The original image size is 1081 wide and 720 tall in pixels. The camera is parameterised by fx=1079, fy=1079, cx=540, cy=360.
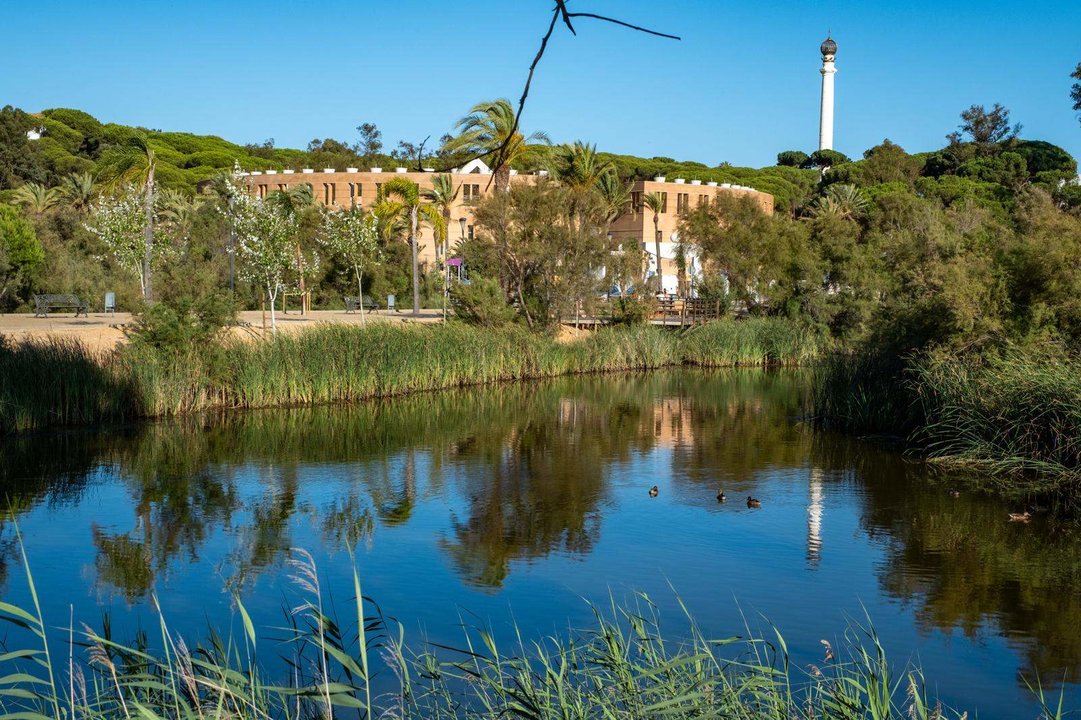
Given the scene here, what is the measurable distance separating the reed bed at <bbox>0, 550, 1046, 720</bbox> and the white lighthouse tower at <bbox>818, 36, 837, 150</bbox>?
3797 inches

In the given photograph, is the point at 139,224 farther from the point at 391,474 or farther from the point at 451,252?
the point at 451,252

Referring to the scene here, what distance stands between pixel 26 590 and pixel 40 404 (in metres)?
9.54

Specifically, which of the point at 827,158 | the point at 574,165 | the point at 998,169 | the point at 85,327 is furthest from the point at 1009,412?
the point at 827,158

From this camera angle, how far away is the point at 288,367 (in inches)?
875

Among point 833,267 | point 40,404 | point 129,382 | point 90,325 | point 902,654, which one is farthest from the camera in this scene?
point 833,267

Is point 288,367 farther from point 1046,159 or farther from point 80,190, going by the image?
point 1046,159

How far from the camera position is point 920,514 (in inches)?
516

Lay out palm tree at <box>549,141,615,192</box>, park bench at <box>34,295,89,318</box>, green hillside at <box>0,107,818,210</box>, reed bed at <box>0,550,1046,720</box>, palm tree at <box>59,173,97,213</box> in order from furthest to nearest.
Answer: green hillside at <box>0,107,818,210</box> → palm tree at <box>59,173,97,213</box> → palm tree at <box>549,141,615,192</box> → park bench at <box>34,295,89,318</box> → reed bed at <box>0,550,1046,720</box>

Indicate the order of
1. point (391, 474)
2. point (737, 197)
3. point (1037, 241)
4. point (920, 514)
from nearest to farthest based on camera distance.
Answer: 1. point (920, 514)
2. point (391, 474)
3. point (1037, 241)
4. point (737, 197)

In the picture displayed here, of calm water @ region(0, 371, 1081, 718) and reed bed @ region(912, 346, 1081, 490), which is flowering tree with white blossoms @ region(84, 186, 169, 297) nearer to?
calm water @ region(0, 371, 1081, 718)

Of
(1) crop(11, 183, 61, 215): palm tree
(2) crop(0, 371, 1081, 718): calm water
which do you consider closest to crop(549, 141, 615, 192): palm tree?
(1) crop(11, 183, 61, 215): palm tree

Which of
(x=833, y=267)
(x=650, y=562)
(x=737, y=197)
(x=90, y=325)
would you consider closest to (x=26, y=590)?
(x=650, y=562)

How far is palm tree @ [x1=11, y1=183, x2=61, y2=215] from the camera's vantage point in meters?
50.6

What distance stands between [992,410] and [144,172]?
2625 cm
